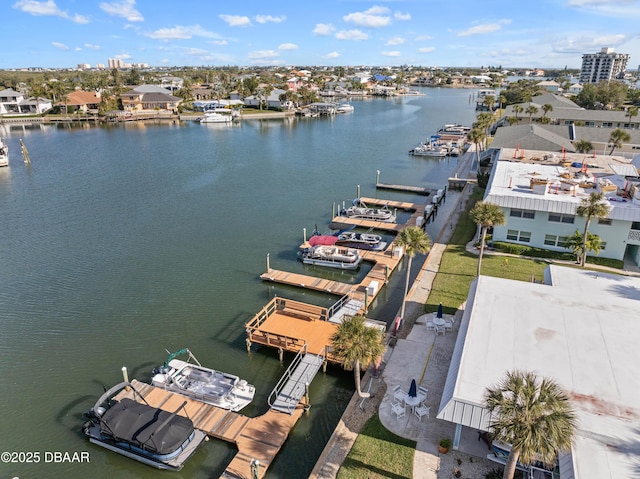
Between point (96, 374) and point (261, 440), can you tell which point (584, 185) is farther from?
point (96, 374)

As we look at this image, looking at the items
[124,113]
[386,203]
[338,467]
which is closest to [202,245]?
[386,203]

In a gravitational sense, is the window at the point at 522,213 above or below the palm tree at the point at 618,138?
below

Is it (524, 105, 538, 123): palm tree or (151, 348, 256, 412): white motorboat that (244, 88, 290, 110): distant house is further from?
(151, 348, 256, 412): white motorboat

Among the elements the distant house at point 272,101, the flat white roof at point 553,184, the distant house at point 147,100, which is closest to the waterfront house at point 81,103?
the distant house at point 147,100

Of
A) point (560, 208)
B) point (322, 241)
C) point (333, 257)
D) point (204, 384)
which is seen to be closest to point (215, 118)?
point (322, 241)

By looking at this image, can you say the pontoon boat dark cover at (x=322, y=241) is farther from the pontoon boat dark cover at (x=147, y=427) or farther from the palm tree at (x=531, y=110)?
the palm tree at (x=531, y=110)

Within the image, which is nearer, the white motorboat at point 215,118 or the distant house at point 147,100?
Result: the white motorboat at point 215,118

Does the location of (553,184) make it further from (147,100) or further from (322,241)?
(147,100)
